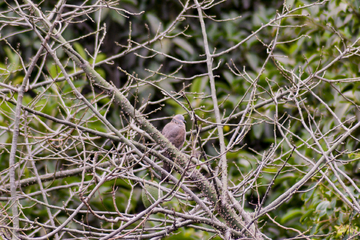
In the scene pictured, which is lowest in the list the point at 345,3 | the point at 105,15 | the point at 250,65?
the point at 250,65

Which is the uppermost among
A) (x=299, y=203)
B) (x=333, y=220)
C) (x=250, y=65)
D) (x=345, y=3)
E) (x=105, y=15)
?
(x=345, y=3)

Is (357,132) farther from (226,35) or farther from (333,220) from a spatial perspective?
(226,35)

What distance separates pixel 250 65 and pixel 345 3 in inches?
52.7

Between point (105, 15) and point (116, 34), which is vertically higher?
point (105, 15)

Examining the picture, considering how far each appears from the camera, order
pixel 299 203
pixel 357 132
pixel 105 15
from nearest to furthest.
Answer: pixel 357 132 → pixel 299 203 → pixel 105 15

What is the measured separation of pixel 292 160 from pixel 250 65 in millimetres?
1522

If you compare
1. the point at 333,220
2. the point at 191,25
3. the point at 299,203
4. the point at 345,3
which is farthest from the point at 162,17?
the point at 333,220

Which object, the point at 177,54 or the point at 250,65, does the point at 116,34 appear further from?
the point at 250,65

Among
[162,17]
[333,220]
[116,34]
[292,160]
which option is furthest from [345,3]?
[116,34]

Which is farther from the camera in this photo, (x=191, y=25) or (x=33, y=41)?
(x=191, y=25)

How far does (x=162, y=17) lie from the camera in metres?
4.92

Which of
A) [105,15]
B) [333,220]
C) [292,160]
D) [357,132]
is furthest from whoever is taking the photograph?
[105,15]

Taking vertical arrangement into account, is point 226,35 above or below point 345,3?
below

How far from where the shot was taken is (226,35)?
4809mm
